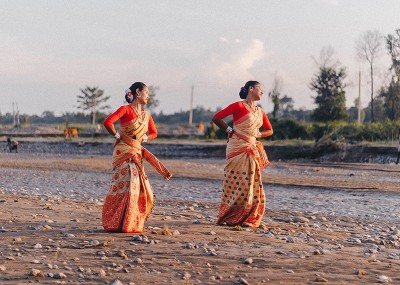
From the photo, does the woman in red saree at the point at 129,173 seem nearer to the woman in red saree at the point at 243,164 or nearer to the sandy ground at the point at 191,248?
the sandy ground at the point at 191,248

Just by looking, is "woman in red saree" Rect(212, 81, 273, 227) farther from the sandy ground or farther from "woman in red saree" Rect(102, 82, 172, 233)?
"woman in red saree" Rect(102, 82, 172, 233)

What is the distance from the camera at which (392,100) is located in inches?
2024

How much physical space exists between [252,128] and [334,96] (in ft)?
152

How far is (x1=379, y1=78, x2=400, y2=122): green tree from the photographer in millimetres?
51184

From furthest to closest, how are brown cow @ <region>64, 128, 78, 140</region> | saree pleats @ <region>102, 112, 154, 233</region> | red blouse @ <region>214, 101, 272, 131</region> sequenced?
1. brown cow @ <region>64, 128, 78, 140</region>
2. red blouse @ <region>214, 101, 272, 131</region>
3. saree pleats @ <region>102, 112, 154, 233</region>

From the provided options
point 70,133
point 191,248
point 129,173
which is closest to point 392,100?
point 70,133

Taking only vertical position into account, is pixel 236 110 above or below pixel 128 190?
above

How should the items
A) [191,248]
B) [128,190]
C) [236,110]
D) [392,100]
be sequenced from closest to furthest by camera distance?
[191,248]
[128,190]
[236,110]
[392,100]

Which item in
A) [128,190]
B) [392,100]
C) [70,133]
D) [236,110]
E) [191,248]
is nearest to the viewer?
[191,248]

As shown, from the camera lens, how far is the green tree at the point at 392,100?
51.2 meters

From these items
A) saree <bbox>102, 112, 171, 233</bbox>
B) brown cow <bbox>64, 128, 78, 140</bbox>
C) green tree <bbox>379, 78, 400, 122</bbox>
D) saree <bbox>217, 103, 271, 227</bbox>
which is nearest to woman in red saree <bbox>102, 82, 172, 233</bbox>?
saree <bbox>102, 112, 171, 233</bbox>

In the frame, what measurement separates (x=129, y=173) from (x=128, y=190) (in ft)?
0.79

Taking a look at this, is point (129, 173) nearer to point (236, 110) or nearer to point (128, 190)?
point (128, 190)

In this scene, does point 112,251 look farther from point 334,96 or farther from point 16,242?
point 334,96
